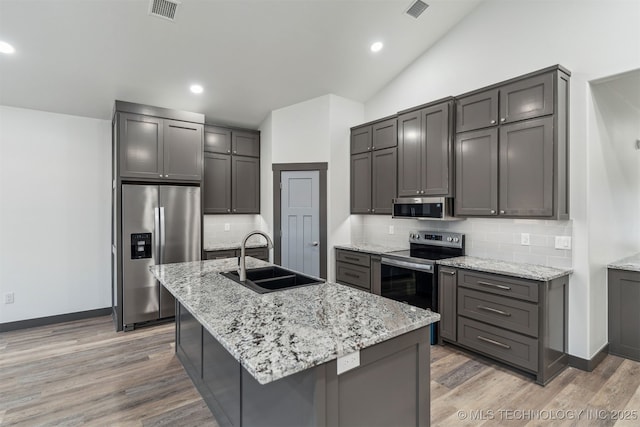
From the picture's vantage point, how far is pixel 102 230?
4.33m

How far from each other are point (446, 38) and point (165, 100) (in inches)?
142

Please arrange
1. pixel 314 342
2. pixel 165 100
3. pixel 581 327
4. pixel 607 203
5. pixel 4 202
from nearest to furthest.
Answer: pixel 314 342, pixel 581 327, pixel 607 203, pixel 4 202, pixel 165 100

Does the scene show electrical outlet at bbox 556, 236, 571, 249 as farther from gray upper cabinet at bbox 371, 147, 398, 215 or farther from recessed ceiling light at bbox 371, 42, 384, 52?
recessed ceiling light at bbox 371, 42, 384, 52

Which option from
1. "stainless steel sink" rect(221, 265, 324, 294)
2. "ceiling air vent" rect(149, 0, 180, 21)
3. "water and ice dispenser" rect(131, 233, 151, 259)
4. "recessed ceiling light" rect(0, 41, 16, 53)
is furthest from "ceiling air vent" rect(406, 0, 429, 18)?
"water and ice dispenser" rect(131, 233, 151, 259)

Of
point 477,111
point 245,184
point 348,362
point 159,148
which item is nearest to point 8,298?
point 159,148

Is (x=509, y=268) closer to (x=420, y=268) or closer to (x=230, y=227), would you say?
(x=420, y=268)

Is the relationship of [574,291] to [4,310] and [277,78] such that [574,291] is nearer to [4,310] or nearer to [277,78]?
[277,78]

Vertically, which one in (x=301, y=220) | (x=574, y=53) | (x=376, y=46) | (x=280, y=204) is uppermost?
(x=376, y=46)

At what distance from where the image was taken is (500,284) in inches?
110

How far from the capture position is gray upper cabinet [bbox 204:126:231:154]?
4750mm

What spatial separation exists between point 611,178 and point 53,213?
6291 mm

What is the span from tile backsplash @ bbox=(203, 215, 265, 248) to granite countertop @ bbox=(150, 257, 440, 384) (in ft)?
8.97

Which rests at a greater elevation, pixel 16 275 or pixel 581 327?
pixel 16 275

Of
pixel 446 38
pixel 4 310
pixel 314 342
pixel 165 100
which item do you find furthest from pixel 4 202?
pixel 446 38
